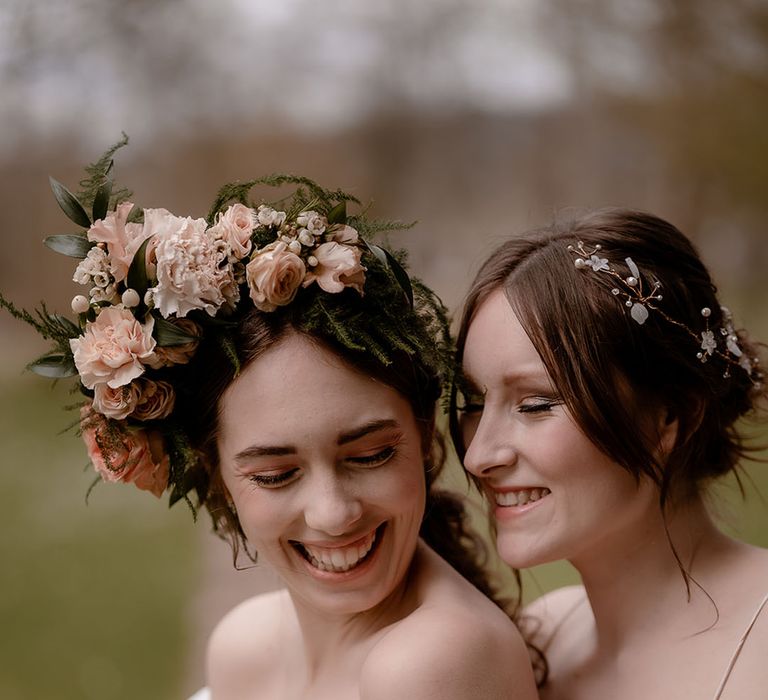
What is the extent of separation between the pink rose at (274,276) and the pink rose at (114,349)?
30 cm

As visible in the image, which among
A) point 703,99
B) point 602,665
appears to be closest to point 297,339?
point 602,665

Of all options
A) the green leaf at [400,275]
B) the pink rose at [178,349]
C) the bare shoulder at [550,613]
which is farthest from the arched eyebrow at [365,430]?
the bare shoulder at [550,613]

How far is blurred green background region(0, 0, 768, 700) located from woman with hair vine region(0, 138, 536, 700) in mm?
9064

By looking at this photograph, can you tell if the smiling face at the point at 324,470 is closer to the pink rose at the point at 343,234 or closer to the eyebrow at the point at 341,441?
the eyebrow at the point at 341,441

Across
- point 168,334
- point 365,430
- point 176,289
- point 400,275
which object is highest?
point 400,275

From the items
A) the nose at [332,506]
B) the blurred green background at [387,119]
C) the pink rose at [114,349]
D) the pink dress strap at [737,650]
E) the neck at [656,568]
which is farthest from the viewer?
the blurred green background at [387,119]

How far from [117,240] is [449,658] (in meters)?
1.38

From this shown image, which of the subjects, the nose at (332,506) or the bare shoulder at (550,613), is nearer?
the nose at (332,506)

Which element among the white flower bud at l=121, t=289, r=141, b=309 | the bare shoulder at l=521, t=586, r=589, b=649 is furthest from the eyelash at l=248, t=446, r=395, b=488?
the bare shoulder at l=521, t=586, r=589, b=649

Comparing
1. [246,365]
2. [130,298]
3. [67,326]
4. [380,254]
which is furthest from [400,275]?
[67,326]

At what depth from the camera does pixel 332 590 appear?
8.99ft

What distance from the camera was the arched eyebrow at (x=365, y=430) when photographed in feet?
8.39

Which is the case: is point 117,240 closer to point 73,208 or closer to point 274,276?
point 73,208

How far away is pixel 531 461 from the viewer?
2824mm
